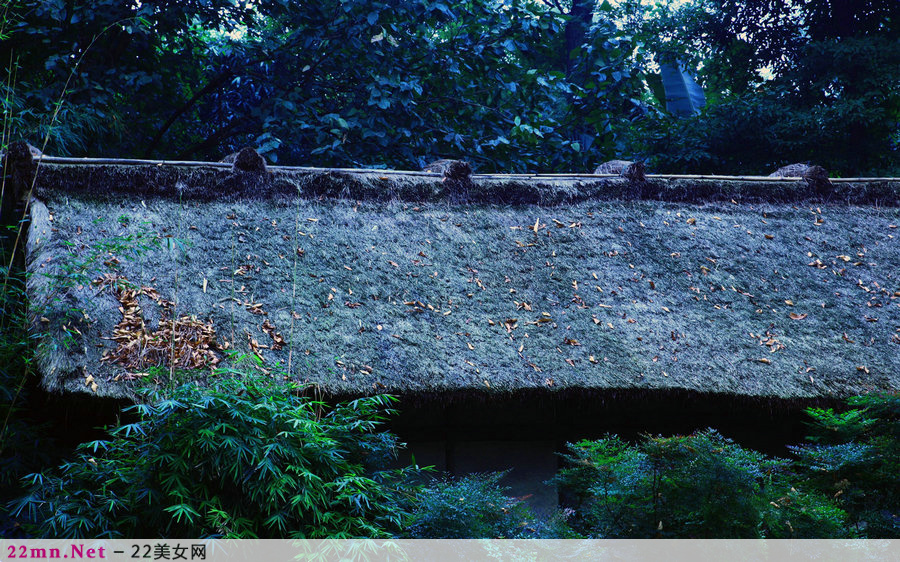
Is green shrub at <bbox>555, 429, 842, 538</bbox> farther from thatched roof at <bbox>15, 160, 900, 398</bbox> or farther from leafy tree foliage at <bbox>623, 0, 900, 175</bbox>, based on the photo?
leafy tree foliage at <bbox>623, 0, 900, 175</bbox>

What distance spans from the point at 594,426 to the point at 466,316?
1167mm

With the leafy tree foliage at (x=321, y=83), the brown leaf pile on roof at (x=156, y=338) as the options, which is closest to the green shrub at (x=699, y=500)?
the brown leaf pile on roof at (x=156, y=338)

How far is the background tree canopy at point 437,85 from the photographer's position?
7857mm

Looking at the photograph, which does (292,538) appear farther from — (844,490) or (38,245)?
(844,490)

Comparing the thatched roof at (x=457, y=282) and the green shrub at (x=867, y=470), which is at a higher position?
the thatched roof at (x=457, y=282)

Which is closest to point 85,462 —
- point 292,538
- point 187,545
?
point 187,545

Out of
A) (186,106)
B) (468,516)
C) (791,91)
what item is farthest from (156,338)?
(791,91)

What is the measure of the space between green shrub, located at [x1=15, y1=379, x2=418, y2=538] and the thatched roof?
463mm

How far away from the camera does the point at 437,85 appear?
30.2 feet

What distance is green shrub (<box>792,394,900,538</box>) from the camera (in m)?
3.72

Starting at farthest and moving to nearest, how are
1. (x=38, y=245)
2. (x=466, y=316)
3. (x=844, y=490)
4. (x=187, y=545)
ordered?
1. (x=466, y=316)
2. (x=38, y=245)
3. (x=844, y=490)
4. (x=187, y=545)

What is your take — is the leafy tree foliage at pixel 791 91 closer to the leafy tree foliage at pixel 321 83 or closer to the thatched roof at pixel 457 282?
the leafy tree foliage at pixel 321 83

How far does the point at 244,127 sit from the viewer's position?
9039mm

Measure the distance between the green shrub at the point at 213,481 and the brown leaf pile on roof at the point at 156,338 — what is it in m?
0.46
